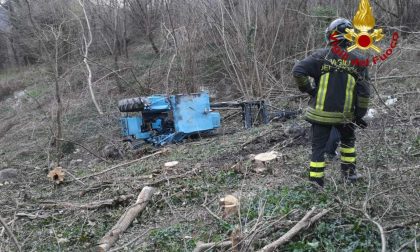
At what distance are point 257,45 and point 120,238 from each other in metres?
8.14

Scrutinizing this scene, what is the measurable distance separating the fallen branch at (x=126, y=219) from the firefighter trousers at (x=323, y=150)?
1.87 meters

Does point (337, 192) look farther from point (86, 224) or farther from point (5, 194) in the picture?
point (5, 194)

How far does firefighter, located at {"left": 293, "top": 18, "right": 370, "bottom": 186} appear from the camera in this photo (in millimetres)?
4395

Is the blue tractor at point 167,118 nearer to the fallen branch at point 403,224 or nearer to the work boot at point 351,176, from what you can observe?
the work boot at point 351,176

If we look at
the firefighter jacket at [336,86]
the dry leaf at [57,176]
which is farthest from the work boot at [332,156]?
the dry leaf at [57,176]

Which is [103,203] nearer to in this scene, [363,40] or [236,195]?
[236,195]

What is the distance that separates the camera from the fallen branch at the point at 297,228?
11.0 feet

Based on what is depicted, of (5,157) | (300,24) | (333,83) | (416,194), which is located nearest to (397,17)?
(300,24)

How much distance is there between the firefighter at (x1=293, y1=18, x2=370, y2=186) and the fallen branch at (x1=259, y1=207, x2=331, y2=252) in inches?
32.9

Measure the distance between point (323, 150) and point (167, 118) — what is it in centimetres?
499

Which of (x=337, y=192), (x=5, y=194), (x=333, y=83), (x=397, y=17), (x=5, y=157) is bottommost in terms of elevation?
(x=5, y=157)

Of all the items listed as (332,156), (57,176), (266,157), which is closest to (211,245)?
(266,157)

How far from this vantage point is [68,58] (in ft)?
55.0

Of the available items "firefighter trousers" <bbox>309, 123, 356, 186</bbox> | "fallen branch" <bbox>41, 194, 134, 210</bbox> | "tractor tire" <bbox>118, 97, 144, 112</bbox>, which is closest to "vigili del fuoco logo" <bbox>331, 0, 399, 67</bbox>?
"firefighter trousers" <bbox>309, 123, 356, 186</bbox>
